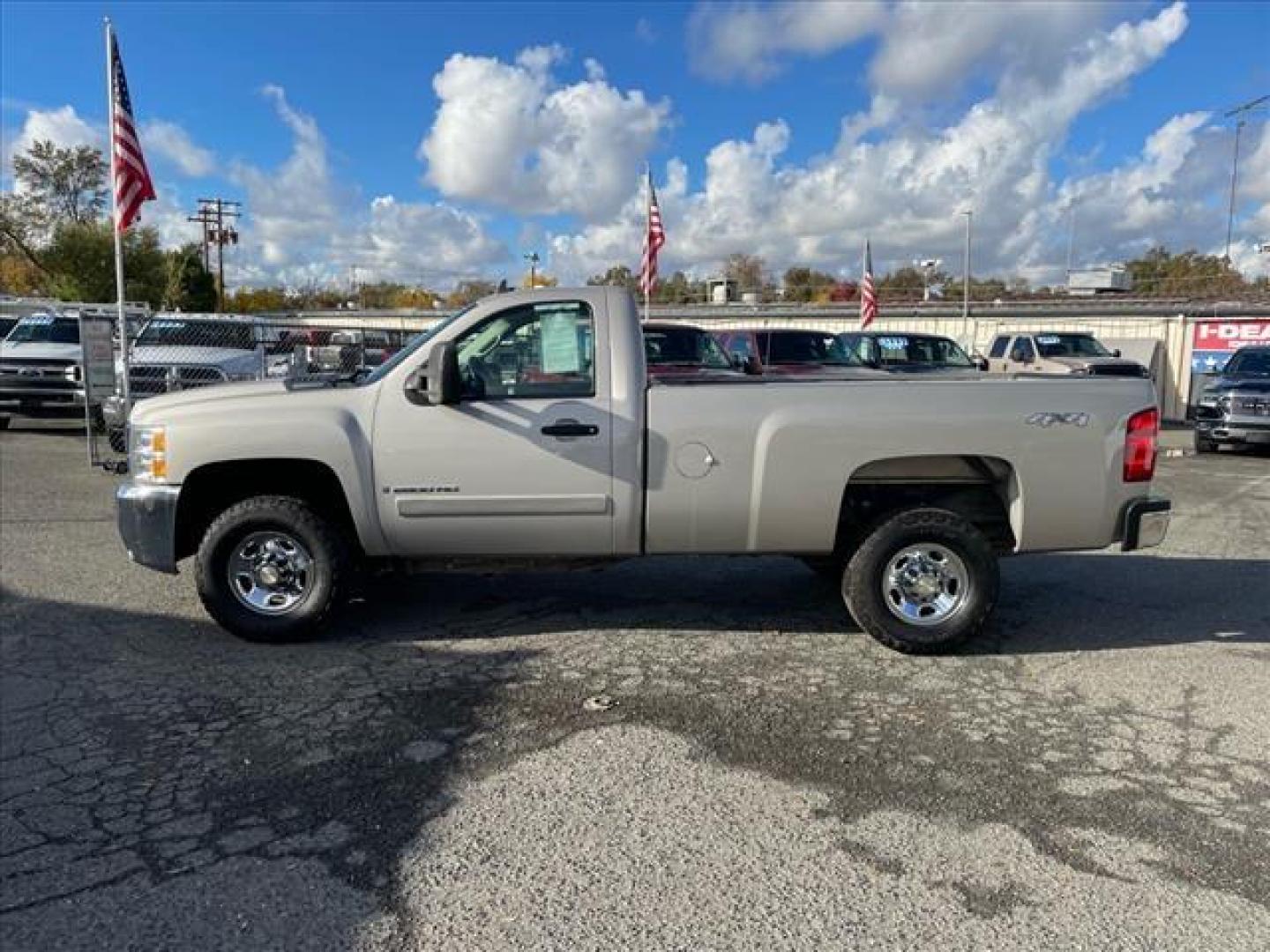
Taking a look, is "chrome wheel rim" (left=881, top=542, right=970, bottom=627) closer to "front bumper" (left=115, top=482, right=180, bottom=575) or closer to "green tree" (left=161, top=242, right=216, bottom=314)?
"front bumper" (left=115, top=482, right=180, bottom=575)

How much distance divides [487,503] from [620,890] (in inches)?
99.9

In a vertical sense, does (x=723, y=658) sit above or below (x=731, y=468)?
below

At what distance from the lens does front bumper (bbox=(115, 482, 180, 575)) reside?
17.1 feet

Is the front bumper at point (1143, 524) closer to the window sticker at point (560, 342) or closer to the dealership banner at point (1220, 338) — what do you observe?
the window sticker at point (560, 342)

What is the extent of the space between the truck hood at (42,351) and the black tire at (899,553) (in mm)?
13821

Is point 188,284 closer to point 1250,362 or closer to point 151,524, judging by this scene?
point 1250,362

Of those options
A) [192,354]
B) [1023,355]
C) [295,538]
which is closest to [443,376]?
[295,538]

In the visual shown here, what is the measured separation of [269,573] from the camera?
5340mm

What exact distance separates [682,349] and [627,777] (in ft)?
22.4

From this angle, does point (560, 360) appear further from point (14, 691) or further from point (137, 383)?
point (137, 383)

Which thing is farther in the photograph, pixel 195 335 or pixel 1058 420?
pixel 195 335

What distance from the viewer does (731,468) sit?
16.6 feet

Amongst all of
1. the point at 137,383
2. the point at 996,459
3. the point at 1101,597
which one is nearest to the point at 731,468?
the point at 996,459

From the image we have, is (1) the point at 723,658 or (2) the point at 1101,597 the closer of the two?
(1) the point at 723,658
